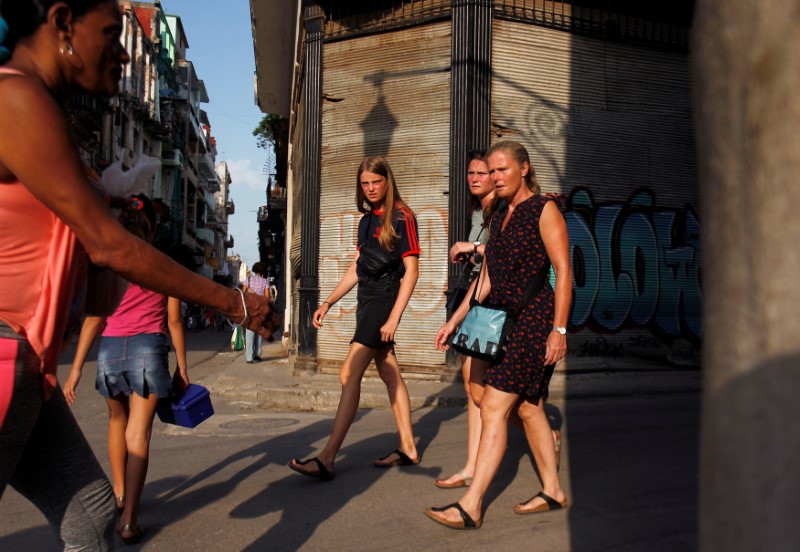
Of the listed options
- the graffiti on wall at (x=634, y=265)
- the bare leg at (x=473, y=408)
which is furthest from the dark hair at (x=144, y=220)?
the graffiti on wall at (x=634, y=265)

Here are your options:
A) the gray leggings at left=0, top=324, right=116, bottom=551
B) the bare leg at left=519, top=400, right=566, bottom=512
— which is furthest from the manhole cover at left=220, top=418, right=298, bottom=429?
the gray leggings at left=0, top=324, right=116, bottom=551

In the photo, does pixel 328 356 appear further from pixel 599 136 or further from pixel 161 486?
pixel 161 486

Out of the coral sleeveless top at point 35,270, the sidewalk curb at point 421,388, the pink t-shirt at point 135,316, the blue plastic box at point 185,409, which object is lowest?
the sidewalk curb at point 421,388

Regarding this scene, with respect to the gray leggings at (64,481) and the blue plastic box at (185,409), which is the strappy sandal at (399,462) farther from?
the gray leggings at (64,481)

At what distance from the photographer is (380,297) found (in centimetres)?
533

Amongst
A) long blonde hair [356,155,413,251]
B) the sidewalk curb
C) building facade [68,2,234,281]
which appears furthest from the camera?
building facade [68,2,234,281]

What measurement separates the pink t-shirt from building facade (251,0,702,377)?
635cm

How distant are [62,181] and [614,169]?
10.2 meters

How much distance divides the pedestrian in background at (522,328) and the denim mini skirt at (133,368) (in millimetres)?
1612

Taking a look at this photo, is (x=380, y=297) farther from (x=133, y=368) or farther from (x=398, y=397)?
(x=133, y=368)

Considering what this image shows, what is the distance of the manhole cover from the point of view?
24.0 feet

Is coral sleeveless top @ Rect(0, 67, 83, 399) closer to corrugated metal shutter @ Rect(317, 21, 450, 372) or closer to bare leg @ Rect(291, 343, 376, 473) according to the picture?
bare leg @ Rect(291, 343, 376, 473)

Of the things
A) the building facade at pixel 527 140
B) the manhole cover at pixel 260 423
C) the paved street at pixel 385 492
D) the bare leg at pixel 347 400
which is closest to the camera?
the paved street at pixel 385 492

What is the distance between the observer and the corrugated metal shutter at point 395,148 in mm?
10680
